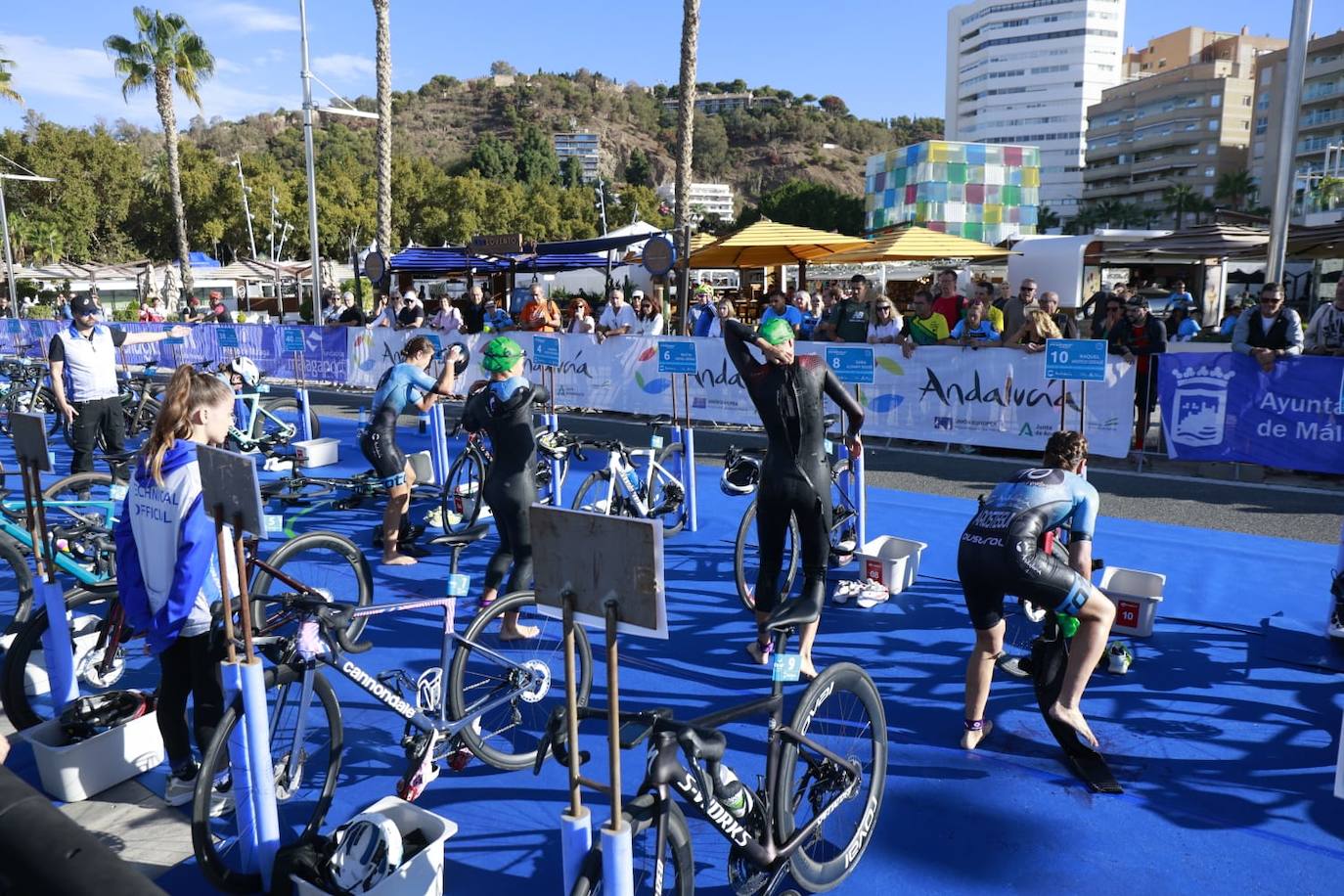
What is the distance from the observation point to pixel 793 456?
4957 mm

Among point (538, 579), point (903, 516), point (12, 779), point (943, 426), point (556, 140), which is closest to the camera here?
point (12, 779)

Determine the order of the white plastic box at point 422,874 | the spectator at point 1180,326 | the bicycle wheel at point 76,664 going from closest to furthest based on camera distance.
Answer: the white plastic box at point 422,874, the bicycle wheel at point 76,664, the spectator at point 1180,326

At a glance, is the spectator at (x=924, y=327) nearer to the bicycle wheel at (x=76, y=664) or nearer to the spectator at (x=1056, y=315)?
the spectator at (x=1056, y=315)

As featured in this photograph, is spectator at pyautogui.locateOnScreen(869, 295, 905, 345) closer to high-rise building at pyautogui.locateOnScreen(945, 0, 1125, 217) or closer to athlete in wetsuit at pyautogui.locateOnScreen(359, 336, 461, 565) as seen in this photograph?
athlete in wetsuit at pyautogui.locateOnScreen(359, 336, 461, 565)

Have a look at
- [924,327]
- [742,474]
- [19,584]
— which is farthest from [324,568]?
[924,327]

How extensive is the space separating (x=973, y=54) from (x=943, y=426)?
16022 centimetres

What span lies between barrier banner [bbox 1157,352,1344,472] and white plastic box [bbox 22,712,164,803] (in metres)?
9.46

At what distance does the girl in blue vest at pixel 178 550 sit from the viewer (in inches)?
139

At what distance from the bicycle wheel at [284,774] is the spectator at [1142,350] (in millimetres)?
8799

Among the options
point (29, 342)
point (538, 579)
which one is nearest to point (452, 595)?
point (538, 579)

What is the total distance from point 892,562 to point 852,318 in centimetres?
641

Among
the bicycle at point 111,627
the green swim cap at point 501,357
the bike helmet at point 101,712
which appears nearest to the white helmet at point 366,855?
the bicycle at point 111,627

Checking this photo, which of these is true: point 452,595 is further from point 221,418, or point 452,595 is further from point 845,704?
point 845,704

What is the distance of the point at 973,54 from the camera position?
495ft
